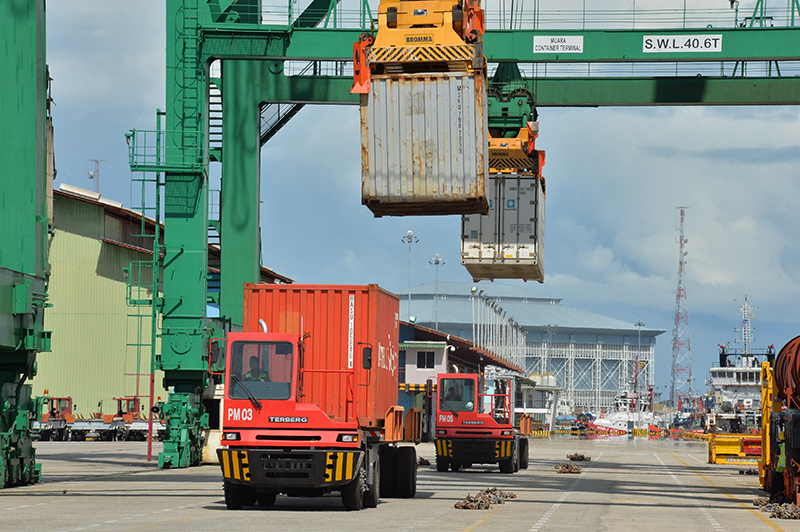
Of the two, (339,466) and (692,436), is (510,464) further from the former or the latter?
(692,436)

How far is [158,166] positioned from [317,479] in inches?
599

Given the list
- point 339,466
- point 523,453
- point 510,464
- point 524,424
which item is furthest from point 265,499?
point 524,424

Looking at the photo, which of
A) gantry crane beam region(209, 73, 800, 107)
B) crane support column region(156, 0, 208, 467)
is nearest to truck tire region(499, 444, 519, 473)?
crane support column region(156, 0, 208, 467)

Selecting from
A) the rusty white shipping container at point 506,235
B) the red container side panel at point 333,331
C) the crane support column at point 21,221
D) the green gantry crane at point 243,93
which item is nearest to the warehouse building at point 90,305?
the green gantry crane at point 243,93

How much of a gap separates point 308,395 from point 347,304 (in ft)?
5.32

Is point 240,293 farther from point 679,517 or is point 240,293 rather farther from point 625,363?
point 625,363

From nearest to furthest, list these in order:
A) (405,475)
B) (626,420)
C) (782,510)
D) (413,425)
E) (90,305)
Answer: (782,510), (405,475), (413,425), (90,305), (626,420)

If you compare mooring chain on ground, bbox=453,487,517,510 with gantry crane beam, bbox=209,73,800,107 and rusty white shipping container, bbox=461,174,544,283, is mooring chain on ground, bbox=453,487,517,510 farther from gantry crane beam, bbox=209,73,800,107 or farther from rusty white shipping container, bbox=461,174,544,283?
gantry crane beam, bbox=209,73,800,107

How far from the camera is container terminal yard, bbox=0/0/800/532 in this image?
643 inches

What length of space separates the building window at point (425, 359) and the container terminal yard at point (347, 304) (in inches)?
1047

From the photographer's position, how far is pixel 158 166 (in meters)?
29.1

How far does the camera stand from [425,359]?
218 ft

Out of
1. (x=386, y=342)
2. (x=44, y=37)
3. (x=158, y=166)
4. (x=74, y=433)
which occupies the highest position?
(x=44, y=37)

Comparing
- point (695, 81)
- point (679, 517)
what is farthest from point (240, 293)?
point (679, 517)
